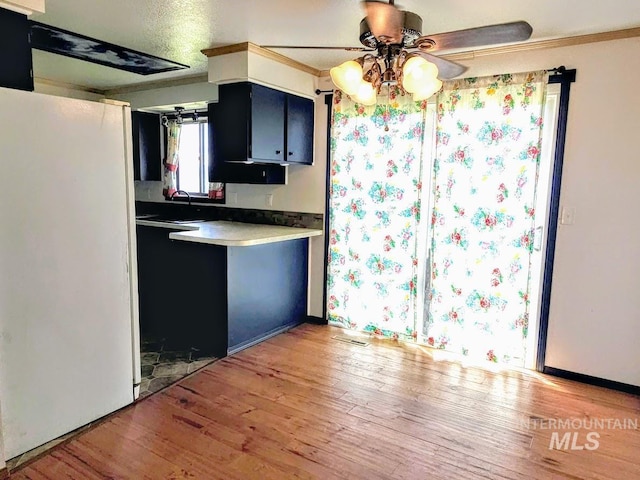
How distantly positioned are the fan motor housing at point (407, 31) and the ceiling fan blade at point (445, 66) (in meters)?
0.13

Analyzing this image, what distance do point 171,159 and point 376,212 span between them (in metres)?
2.55

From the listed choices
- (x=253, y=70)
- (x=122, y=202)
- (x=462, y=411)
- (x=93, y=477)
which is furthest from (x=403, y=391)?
(x=253, y=70)

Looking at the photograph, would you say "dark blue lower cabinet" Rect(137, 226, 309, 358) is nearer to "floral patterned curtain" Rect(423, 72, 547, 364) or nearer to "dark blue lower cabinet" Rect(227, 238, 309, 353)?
"dark blue lower cabinet" Rect(227, 238, 309, 353)

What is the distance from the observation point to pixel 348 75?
204 centimetres

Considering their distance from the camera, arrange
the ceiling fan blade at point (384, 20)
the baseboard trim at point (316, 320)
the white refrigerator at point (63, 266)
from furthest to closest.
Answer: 1. the baseboard trim at point (316, 320)
2. the white refrigerator at point (63, 266)
3. the ceiling fan blade at point (384, 20)

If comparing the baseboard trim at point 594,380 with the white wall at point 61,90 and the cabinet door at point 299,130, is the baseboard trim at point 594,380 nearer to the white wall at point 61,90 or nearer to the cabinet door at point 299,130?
the cabinet door at point 299,130

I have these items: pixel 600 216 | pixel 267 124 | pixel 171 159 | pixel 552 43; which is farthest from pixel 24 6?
pixel 600 216

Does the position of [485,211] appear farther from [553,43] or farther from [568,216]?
[553,43]

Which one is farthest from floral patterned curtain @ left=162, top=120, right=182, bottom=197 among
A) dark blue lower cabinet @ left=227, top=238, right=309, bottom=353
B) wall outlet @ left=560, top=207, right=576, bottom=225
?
wall outlet @ left=560, top=207, right=576, bottom=225

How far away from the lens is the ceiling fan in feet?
5.87

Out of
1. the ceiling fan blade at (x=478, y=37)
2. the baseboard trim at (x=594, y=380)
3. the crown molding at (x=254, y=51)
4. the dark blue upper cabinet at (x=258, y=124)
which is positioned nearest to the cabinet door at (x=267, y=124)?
the dark blue upper cabinet at (x=258, y=124)

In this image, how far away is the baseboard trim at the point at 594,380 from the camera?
293 centimetres

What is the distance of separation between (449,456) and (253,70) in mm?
2912

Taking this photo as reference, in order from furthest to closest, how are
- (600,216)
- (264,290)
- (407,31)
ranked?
(264,290), (600,216), (407,31)
